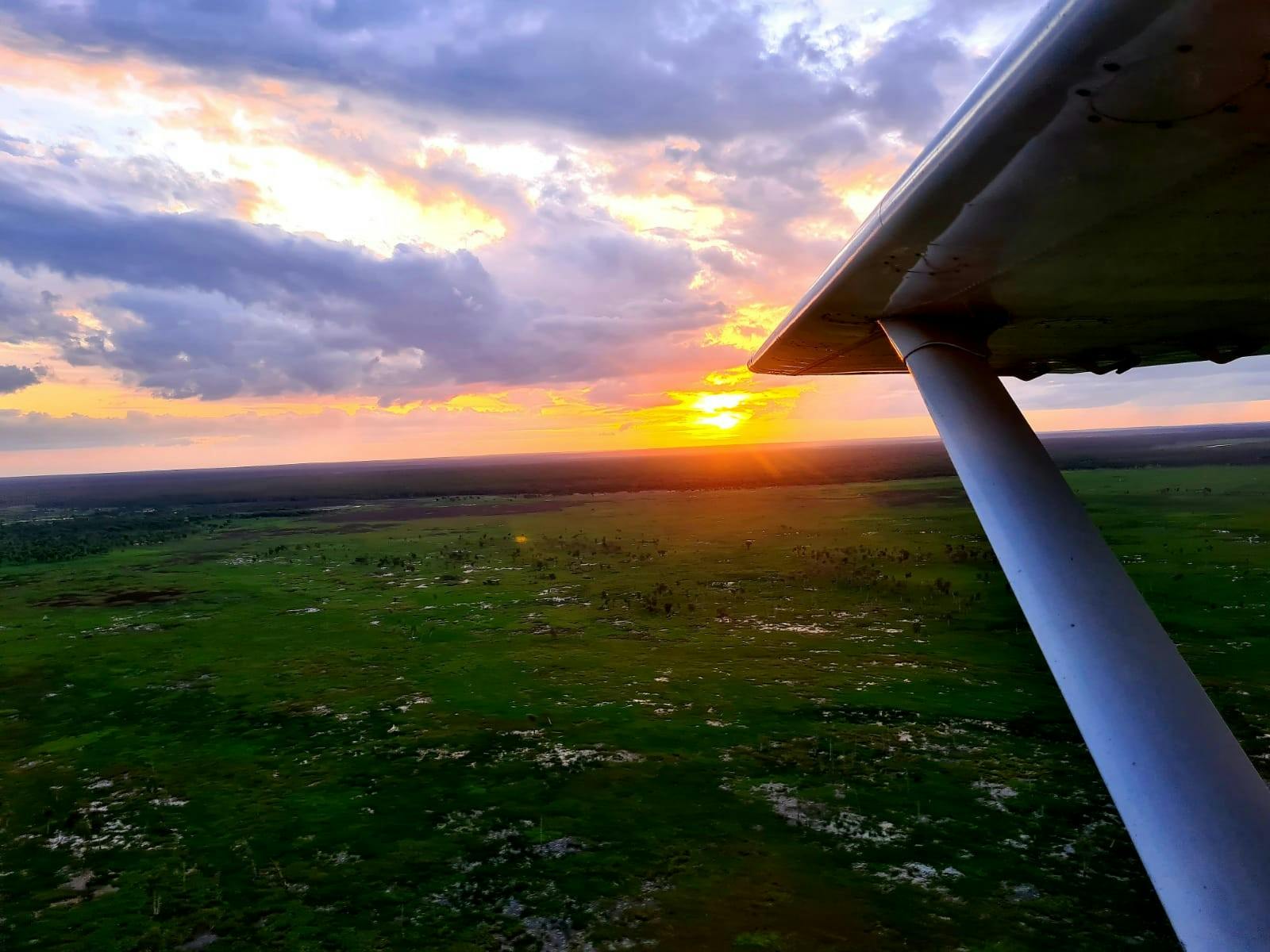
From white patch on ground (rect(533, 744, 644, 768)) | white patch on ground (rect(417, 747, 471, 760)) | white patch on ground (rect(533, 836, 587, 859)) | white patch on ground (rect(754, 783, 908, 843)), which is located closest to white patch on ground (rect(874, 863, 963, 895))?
white patch on ground (rect(754, 783, 908, 843))

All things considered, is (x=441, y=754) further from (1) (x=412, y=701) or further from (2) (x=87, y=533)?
(2) (x=87, y=533)

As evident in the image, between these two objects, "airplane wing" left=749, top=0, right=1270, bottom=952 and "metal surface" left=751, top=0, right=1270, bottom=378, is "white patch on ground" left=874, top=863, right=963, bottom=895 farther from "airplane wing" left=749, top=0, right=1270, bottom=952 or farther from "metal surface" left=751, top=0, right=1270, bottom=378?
"airplane wing" left=749, top=0, right=1270, bottom=952

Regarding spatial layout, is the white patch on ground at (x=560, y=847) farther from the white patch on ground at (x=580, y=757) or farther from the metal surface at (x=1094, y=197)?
the metal surface at (x=1094, y=197)

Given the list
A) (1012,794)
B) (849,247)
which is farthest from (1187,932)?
(1012,794)

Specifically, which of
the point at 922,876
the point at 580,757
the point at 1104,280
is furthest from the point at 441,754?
the point at 1104,280

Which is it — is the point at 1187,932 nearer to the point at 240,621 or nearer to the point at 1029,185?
the point at 1029,185

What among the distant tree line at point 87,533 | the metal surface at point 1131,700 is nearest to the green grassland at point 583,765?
the metal surface at point 1131,700

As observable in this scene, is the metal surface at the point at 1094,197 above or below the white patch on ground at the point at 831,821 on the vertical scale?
above
